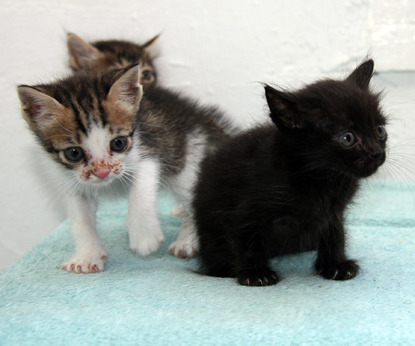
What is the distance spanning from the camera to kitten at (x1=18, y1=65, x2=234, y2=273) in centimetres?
159

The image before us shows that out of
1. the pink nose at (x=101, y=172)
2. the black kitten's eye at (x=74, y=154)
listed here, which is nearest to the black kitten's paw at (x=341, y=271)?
the pink nose at (x=101, y=172)

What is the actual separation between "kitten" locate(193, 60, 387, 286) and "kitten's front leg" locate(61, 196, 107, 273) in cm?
41

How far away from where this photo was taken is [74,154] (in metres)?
1.61

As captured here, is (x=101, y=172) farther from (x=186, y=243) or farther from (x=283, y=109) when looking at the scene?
(x=283, y=109)

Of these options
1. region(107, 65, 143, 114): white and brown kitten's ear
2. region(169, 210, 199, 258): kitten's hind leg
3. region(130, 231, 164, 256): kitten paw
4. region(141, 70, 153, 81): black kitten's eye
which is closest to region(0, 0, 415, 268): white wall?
region(141, 70, 153, 81): black kitten's eye

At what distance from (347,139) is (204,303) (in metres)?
0.56

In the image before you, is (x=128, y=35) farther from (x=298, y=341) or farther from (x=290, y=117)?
(x=298, y=341)

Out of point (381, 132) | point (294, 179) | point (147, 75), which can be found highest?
point (381, 132)

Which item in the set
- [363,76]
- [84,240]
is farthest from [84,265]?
[363,76]

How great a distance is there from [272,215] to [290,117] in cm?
27

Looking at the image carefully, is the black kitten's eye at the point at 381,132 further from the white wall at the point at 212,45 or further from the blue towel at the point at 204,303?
the white wall at the point at 212,45

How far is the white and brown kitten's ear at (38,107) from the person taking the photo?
1.54m

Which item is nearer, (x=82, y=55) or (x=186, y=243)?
(x=186, y=243)

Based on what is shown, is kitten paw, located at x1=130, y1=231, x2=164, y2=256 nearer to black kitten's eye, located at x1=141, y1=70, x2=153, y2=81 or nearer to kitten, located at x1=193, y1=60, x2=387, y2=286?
kitten, located at x1=193, y1=60, x2=387, y2=286
